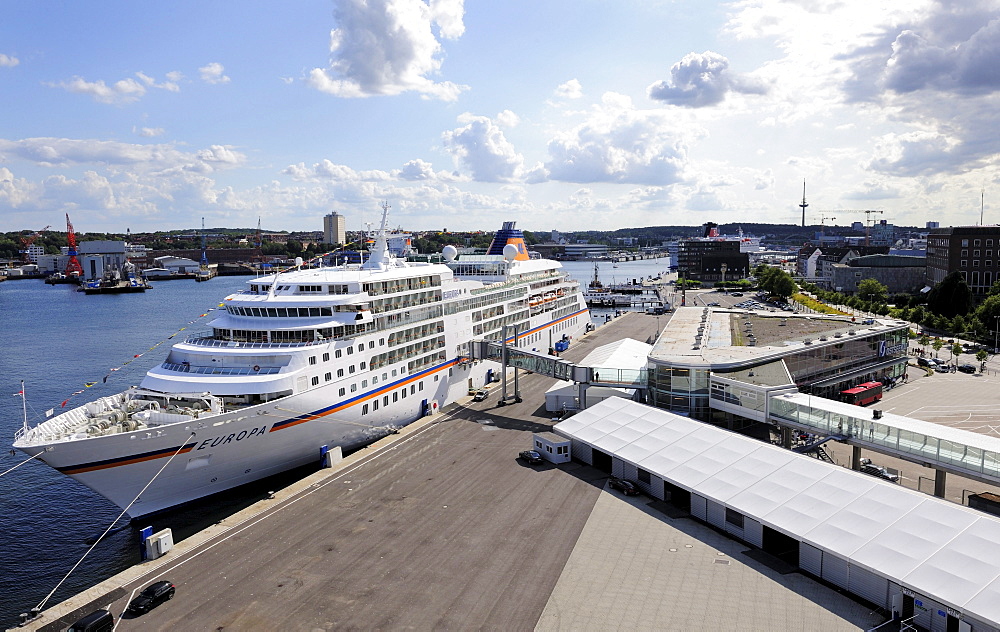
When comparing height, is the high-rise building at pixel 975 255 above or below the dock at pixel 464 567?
above

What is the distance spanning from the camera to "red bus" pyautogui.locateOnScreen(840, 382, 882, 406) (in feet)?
136

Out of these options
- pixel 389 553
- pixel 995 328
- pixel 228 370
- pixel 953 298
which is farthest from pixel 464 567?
pixel 953 298

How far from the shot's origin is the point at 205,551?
2270 cm

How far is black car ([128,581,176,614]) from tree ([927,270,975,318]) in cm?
8633

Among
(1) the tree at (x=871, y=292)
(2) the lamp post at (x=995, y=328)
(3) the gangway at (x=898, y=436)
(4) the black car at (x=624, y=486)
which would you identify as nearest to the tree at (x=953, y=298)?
(2) the lamp post at (x=995, y=328)

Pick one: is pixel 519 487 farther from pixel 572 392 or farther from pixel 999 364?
pixel 999 364

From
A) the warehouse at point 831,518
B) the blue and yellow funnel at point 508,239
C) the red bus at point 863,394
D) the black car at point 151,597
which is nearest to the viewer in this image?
the warehouse at point 831,518

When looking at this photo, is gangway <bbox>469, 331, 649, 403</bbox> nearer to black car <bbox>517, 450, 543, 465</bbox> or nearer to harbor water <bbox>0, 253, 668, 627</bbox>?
black car <bbox>517, 450, 543, 465</bbox>

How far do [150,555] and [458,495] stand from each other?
1190 cm

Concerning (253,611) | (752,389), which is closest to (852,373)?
(752,389)

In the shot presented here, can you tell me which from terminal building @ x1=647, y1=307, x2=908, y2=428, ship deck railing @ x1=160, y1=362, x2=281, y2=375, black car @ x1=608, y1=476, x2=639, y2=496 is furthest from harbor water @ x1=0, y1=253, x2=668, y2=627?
terminal building @ x1=647, y1=307, x2=908, y2=428

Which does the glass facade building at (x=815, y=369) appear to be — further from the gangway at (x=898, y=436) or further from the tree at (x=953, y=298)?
the tree at (x=953, y=298)

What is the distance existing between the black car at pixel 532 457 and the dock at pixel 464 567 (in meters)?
0.89

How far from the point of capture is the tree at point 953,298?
7488cm
